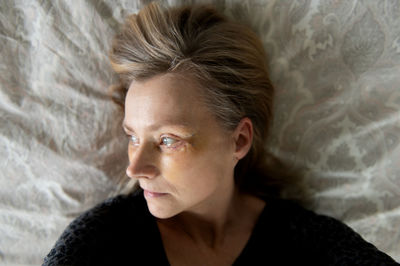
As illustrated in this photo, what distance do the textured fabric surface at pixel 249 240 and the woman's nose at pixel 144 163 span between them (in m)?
0.23

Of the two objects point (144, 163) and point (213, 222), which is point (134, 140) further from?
point (213, 222)

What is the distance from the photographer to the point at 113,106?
1.13 m

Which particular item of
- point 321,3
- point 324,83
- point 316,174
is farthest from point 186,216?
point 321,3

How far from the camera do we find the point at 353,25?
1.10 m

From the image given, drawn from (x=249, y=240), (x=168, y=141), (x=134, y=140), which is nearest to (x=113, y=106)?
(x=134, y=140)

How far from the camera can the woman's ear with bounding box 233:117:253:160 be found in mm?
977

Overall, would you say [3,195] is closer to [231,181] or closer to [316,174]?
[231,181]

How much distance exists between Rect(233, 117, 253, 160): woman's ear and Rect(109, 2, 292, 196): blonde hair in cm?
2

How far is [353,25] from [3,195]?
4.12 ft

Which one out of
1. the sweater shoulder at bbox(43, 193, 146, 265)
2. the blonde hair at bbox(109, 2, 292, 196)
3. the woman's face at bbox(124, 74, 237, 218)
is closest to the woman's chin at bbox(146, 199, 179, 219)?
the woman's face at bbox(124, 74, 237, 218)

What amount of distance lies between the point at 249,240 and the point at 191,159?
42 cm

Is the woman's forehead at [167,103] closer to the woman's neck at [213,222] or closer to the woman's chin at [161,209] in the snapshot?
the woman's chin at [161,209]

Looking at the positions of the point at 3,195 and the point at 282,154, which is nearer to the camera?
the point at 3,195

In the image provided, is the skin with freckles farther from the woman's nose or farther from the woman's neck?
the woman's neck
